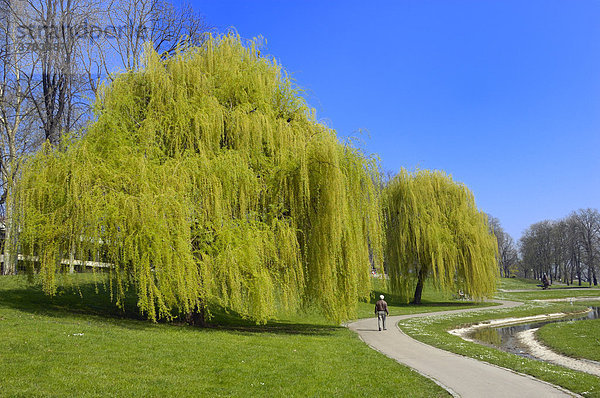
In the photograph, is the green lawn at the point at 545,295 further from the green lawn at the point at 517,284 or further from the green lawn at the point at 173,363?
the green lawn at the point at 173,363

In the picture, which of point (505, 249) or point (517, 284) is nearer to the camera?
point (517, 284)

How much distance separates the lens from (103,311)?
55.4ft

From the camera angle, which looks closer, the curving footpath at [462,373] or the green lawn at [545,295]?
the curving footpath at [462,373]

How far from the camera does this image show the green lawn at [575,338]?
15.2 m

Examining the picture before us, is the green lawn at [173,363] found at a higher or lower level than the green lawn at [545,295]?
higher

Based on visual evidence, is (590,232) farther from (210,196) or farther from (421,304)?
(210,196)

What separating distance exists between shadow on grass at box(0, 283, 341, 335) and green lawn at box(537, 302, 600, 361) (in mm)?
8254

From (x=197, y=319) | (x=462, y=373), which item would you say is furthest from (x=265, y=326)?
(x=462, y=373)

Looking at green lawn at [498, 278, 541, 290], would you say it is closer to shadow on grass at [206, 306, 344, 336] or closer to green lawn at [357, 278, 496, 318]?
green lawn at [357, 278, 496, 318]

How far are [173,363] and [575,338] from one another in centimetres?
1615

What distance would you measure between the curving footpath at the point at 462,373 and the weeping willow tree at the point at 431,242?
16.3 metres

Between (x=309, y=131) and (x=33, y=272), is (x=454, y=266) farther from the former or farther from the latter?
(x=33, y=272)

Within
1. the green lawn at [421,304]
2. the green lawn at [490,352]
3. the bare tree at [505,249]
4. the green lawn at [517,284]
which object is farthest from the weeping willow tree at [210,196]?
the bare tree at [505,249]

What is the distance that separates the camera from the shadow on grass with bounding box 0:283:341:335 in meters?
15.2
